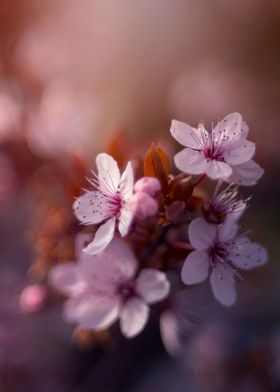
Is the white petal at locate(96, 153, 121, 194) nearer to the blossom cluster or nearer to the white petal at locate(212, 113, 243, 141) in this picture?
the blossom cluster

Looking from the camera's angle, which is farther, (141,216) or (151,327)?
(151,327)

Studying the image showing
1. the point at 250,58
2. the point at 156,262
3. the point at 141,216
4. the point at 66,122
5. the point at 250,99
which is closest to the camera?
the point at 141,216

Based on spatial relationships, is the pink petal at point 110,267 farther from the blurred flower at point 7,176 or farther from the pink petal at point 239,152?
the blurred flower at point 7,176

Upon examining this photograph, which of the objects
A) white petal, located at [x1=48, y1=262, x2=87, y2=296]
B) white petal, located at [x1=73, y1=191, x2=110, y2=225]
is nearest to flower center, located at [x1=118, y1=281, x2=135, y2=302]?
white petal, located at [x1=48, y1=262, x2=87, y2=296]

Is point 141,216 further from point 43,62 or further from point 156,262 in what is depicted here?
point 43,62

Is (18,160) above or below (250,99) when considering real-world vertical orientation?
above

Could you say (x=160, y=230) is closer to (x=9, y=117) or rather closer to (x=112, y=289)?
(x=112, y=289)

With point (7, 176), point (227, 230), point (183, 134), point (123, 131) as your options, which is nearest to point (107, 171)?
point (183, 134)

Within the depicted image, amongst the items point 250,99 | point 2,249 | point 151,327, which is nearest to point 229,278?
point 151,327

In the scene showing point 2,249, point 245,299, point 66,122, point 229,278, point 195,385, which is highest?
point 66,122
